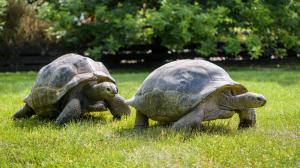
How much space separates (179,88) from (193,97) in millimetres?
190

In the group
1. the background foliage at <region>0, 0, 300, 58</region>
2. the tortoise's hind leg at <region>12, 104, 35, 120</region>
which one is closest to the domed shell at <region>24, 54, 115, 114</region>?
the tortoise's hind leg at <region>12, 104, 35, 120</region>

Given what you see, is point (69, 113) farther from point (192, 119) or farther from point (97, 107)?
point (192, 119)

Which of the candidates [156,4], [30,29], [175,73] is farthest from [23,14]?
[175,73]

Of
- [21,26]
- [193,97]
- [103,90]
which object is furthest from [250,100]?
[21,26]

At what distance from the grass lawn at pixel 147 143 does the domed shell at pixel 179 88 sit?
226 mm

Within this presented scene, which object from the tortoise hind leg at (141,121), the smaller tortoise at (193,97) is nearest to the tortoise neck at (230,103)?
the smaller tortoise at (193,97)

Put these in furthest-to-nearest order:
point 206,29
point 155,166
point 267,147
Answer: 1. point 206,29
2. point 267,147
3. point 155,166

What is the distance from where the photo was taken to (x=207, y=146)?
4625mm

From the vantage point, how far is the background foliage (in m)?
13.7

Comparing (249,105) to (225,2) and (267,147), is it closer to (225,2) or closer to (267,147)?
(267,147)

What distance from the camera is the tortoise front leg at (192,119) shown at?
5270mm

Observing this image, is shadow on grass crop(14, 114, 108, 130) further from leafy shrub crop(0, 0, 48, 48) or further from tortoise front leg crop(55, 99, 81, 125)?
leafy shrub crop(0, 0, 48, 48)

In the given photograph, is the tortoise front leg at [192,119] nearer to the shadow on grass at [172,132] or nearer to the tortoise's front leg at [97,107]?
the shadow on grass at [172,132]

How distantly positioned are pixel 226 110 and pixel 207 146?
2.99ft
